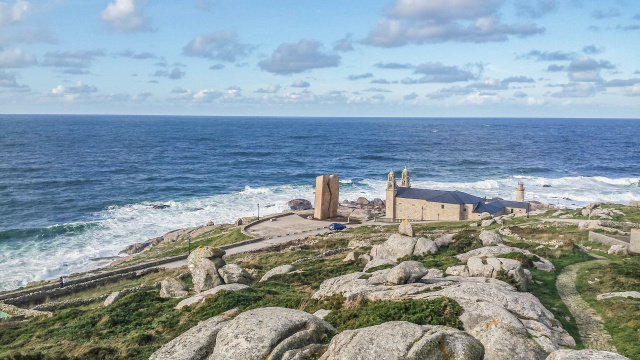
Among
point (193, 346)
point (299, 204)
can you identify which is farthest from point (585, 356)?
point (299, 204)

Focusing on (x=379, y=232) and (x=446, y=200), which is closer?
(x=379, y=232)

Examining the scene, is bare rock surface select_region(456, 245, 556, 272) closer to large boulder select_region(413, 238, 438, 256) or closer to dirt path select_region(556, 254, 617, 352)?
dirt path select_region(556, 254, 617, 352)

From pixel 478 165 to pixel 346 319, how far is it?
113219mm

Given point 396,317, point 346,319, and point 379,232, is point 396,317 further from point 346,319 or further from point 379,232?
point 379,232

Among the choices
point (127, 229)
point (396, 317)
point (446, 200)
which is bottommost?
point (127, 229)

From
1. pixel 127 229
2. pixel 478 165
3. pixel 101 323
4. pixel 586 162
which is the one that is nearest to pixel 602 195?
pixel 478 165

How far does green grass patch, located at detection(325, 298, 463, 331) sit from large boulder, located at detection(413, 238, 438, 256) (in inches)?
512

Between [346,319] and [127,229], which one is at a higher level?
[346,319]

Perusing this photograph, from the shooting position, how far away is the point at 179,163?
11850 centimetres

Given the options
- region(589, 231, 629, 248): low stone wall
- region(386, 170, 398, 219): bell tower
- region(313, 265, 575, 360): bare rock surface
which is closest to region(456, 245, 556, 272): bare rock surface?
region(313, 265, 575, 360): bare rock surface

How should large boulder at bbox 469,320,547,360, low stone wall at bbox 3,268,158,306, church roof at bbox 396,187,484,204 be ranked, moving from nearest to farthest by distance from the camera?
large boulder at bbox 469,320,547,360 → low stone wall at bbox 3,268,158,306 → church roof at bbox 396,187,484,204

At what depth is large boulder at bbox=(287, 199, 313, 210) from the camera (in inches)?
2903

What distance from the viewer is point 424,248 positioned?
28828 mm

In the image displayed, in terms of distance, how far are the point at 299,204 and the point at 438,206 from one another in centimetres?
2603
